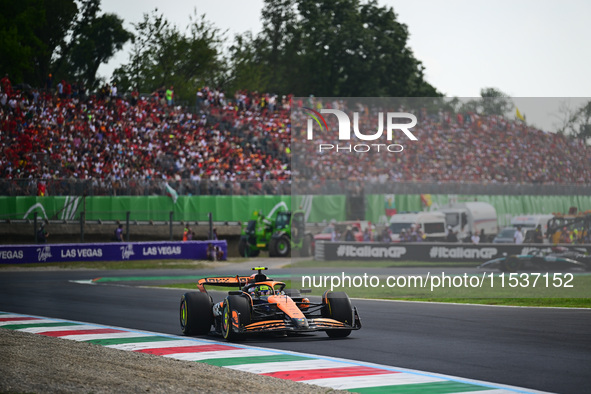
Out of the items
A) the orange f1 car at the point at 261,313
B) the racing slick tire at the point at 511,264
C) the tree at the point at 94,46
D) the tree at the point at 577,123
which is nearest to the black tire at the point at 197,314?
the orange f1 car at the point at 261,313

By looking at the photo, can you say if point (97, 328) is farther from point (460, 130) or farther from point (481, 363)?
point (460, 130)

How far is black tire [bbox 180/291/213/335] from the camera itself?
12.8 m

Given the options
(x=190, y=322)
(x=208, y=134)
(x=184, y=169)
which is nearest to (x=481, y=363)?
(x=190, y=322)

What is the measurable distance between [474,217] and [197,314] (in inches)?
465

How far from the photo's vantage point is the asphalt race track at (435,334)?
952cm

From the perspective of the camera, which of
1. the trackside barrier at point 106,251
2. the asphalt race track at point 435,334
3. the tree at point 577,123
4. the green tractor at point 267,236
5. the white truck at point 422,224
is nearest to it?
the asphalt race track at point 435,334

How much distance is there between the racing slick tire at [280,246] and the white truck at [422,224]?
1347cm

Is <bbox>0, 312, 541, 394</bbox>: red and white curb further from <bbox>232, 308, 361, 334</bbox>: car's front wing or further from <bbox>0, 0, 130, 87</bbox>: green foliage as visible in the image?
<bbox>0, 0, 130, 87</bbox>: green foliage

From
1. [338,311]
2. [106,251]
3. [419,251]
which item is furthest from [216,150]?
[338,311]

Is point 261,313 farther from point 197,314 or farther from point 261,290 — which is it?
point 197,314

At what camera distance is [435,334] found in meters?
12.8

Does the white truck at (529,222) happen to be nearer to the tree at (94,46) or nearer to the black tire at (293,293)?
the black tire at (293,293)

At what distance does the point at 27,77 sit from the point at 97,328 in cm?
4799

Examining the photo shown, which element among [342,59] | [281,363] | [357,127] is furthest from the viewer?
[342,59]
